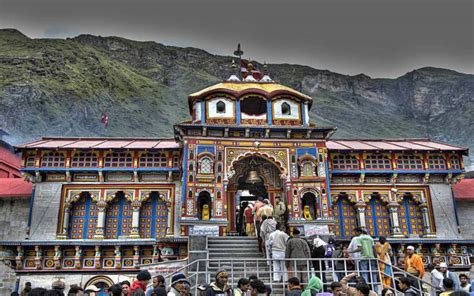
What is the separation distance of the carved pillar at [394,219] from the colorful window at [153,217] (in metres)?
11.4

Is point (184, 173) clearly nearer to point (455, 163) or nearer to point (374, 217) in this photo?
point (374, 217)

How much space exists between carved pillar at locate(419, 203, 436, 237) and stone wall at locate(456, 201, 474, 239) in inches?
73.9

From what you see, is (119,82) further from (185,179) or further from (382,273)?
(382,273)

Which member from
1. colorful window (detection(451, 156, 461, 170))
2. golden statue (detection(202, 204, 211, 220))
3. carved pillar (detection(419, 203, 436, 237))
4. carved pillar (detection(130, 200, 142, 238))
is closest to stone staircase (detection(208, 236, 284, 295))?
A: golden statue (detection(202, 204, 211, 220))

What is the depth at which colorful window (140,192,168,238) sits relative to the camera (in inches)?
790

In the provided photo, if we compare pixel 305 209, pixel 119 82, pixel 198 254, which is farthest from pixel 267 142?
pixel 119 82

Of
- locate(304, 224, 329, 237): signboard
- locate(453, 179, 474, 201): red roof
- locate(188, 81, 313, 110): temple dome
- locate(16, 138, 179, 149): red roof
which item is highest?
locate(188, 81, 313, 110): temple dome

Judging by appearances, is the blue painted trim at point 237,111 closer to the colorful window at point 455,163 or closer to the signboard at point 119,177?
the signboard at point 119,177

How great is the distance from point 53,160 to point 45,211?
8.14ft

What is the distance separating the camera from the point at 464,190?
73.5 feet

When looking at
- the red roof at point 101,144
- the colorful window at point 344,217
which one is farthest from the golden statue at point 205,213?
the colorful window at point 344,217

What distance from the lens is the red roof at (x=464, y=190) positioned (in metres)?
21.5

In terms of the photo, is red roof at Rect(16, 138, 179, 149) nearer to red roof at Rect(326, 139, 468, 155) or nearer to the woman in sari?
red roof at Rect(326, 139, 468, 155)

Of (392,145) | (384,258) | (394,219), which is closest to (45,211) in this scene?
(384,258)
